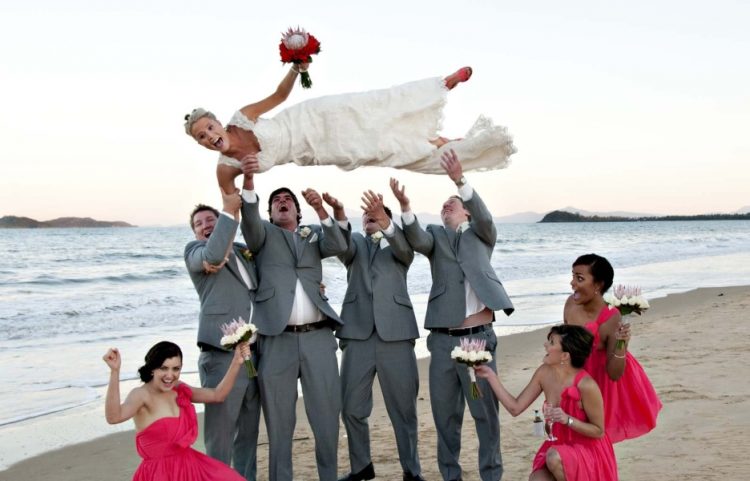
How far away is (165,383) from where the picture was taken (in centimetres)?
469

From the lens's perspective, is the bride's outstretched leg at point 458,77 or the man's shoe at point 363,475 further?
the man's shoe at point 363,475

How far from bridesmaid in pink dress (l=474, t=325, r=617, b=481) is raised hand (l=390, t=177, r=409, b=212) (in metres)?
1.58

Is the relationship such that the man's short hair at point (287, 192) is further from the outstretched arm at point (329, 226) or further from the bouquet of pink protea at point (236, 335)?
the bouquet of pink protea at point (236, 335)

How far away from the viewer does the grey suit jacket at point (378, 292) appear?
6078 millimetres

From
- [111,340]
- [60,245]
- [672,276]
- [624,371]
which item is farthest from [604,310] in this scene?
[60,245]

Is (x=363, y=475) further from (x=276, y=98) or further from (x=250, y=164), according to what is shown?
(x=276, y=98)

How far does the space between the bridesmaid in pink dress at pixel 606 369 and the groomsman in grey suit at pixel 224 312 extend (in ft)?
6.71

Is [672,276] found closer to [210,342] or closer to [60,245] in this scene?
[210,342]

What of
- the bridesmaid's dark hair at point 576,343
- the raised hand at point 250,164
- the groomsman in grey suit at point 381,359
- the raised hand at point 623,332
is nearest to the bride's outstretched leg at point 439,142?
the groomsman in grey suit at point 381,359

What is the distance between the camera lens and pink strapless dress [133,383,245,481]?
15.0ft

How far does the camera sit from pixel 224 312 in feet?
17.8

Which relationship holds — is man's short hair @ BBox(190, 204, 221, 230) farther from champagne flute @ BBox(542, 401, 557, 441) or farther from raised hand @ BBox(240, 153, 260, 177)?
champagne flute @ BBox(542, 401, 557, 441)

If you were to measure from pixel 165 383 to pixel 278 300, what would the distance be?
1129 millimetres

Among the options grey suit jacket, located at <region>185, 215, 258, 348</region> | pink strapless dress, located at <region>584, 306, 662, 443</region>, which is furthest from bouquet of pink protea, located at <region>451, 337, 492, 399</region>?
grey suit jacket, located at <region>185, 215, 258, 348</region>
